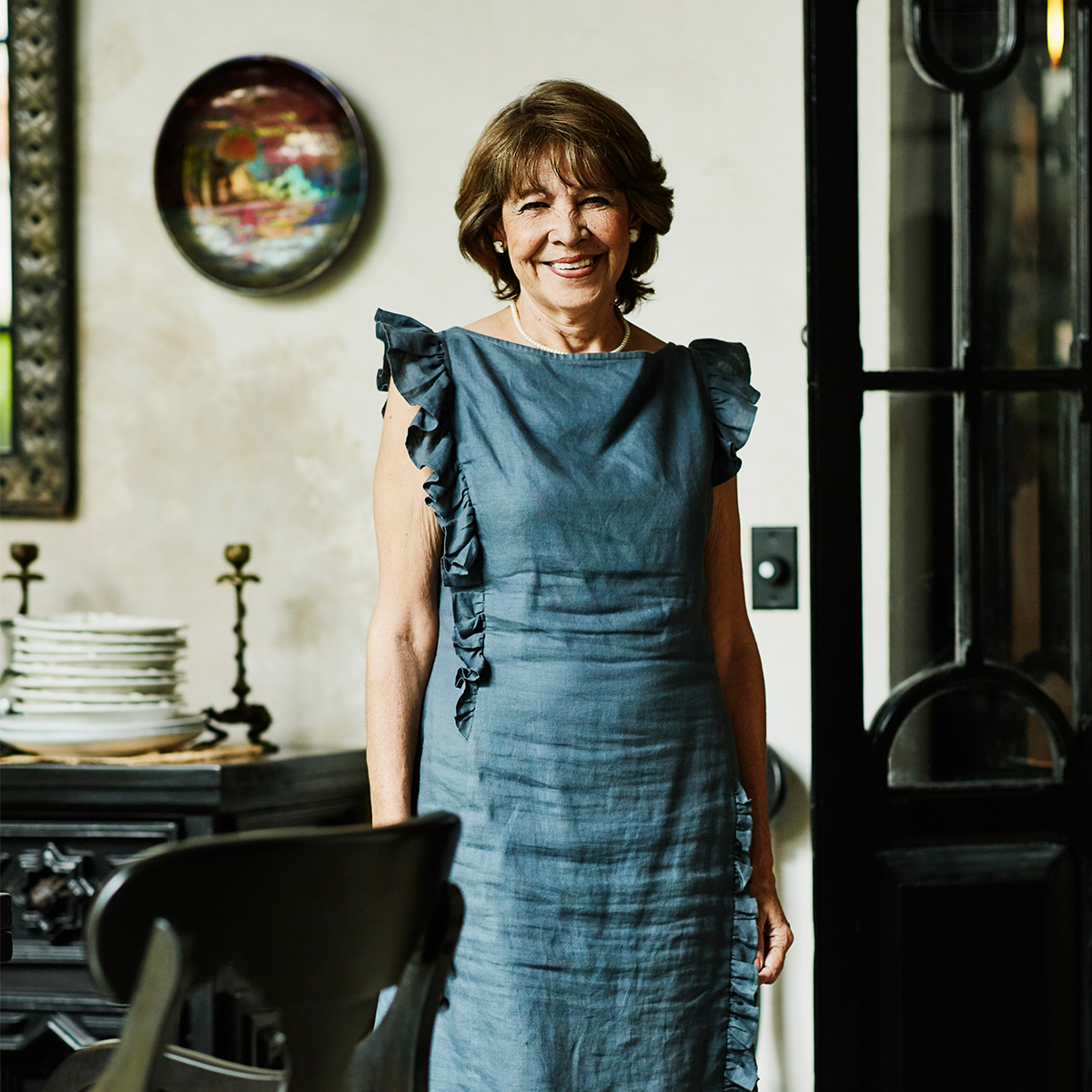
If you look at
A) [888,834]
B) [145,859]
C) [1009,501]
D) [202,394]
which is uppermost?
[202,394]

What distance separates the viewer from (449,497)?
1.34 m

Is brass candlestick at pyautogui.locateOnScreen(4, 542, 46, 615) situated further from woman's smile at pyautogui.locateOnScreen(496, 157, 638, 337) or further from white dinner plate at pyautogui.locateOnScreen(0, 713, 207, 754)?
woman's smile at pyautogui.locateOnScreen(496, 157, 638, 337)

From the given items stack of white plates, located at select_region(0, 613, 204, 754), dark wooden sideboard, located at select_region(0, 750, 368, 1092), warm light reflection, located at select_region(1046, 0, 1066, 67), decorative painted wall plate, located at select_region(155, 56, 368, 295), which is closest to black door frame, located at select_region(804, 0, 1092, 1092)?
warm light reflection, located at select_region(1046, 0, 1066, 67)

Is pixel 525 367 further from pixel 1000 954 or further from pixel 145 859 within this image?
pixel 1000 954

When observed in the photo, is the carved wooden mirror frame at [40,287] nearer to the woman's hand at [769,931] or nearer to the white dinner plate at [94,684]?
the white dinner plate at [94,684]

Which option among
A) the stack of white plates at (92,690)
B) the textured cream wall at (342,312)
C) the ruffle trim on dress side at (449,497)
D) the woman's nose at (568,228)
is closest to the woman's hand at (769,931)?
the ruffle trim on dress side at (449,497)

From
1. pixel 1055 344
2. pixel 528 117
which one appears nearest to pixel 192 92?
pixel 528 117

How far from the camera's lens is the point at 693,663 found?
1.37 metres

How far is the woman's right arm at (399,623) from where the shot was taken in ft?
4.43

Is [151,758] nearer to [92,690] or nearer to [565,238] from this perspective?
[92,690]

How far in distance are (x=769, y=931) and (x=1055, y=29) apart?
1.52m

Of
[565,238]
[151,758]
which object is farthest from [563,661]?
[151,758]

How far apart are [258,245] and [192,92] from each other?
28 centimetres

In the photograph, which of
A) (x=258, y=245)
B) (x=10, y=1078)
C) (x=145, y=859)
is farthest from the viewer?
(x=258, y=245)
